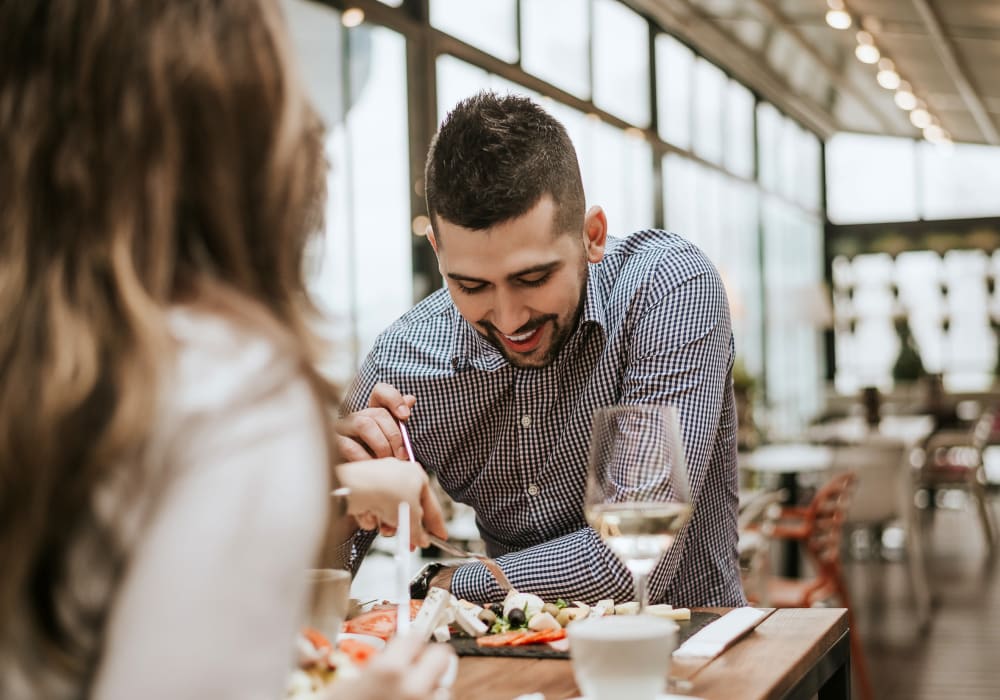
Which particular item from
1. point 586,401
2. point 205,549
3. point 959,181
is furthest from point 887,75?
point 205,549

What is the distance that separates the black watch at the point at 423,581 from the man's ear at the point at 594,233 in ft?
1.79

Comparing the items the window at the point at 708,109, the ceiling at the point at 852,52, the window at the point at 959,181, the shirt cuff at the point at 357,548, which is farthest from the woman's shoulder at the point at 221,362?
the window at the point at 959,181

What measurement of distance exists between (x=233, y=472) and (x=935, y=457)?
Result: 1067 cm

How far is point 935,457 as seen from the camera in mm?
10445

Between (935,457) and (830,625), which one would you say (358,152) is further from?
(935,457)

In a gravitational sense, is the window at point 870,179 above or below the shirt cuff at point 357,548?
above

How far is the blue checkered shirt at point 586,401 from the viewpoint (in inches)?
69.5

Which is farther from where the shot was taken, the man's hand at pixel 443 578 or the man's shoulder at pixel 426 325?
the man's shoulder at pixel 426 325

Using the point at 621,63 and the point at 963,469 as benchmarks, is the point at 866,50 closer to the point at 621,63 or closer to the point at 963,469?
the point at 621,63

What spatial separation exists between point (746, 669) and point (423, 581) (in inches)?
24.8

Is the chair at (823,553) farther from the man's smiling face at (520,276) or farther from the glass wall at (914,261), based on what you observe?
the glass wall at (914,261)

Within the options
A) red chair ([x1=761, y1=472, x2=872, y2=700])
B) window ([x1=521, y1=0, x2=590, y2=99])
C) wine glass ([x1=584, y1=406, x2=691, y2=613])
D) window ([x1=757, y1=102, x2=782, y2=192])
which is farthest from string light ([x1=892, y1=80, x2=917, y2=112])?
wine glass ([x1=584, y1=406, x2=691, y2=613])

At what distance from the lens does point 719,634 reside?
1.30 metres

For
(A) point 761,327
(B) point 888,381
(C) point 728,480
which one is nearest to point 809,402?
(B) point 888,381
